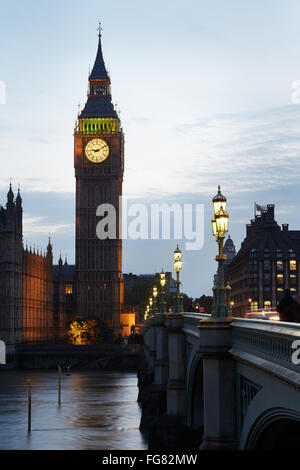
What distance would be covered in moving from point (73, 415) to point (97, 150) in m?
116

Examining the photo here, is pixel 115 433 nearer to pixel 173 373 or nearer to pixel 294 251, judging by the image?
pixel 173 373

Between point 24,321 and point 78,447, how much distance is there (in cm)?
10254

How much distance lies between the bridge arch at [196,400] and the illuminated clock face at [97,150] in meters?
150

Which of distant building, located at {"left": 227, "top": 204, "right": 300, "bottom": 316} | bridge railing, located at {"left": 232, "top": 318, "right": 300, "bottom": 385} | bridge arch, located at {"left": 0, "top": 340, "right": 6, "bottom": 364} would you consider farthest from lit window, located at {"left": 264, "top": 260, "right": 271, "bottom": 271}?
bridge railing, located at {"left": 232, "top": 318, "right": 300, "bottom": 385}

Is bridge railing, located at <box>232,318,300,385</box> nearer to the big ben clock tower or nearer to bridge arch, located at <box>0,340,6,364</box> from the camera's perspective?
bridge arch, located at <box>0,340,6,364</box>

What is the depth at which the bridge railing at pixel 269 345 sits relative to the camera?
553 inches

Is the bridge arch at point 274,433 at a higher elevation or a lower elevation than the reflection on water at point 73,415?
higher

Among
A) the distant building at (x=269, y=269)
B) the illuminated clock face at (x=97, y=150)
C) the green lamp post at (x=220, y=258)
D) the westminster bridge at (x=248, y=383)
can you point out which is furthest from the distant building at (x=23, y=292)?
the green lamp post at (x=220, y=258)

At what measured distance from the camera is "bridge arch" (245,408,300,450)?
1641 centimetres

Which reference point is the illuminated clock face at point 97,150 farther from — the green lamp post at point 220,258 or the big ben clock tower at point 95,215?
the green lamp post at point 220,258

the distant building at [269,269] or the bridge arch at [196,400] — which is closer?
the bridge arch at [196,400]

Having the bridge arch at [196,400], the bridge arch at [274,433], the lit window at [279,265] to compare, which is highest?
the lit window at [279,265]

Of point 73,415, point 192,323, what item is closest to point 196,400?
point 192,323

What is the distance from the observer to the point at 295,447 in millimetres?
19500
